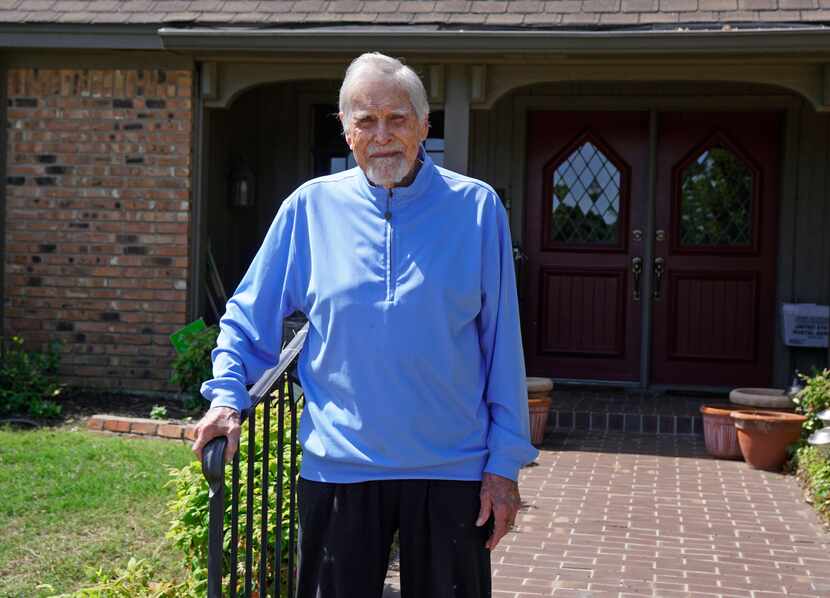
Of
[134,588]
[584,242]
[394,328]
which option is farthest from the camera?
[584,242]

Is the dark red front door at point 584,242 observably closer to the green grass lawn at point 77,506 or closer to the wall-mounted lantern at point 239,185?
the wall-mounted lantern at point 239,185

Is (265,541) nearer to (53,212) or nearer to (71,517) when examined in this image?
(71,517)

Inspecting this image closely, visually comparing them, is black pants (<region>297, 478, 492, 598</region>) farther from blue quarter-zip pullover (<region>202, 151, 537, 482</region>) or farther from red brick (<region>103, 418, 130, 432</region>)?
red brick (<region>103, 418, 130, 432</region>)

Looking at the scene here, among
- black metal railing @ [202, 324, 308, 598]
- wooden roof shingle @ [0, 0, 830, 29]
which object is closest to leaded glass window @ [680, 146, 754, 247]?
wooden roof shingle @ [0, 0, 830, 29]

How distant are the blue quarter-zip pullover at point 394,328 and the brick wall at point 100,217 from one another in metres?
5.61

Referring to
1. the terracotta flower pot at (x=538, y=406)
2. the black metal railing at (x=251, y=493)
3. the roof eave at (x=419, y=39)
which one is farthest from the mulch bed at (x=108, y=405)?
the black metal railing at (x=251, y=493)

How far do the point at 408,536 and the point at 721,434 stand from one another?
15.8 feet

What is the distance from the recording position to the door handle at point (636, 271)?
8766mm

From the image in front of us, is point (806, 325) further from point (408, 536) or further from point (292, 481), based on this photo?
point (408, 536)

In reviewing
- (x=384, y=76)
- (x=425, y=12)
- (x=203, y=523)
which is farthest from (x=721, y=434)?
(x=384, y=76)

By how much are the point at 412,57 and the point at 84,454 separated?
3.41 metres

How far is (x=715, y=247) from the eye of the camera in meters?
8.73

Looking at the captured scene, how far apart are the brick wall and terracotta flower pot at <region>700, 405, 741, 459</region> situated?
12.3 feet

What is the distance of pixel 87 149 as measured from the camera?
8008 mm
